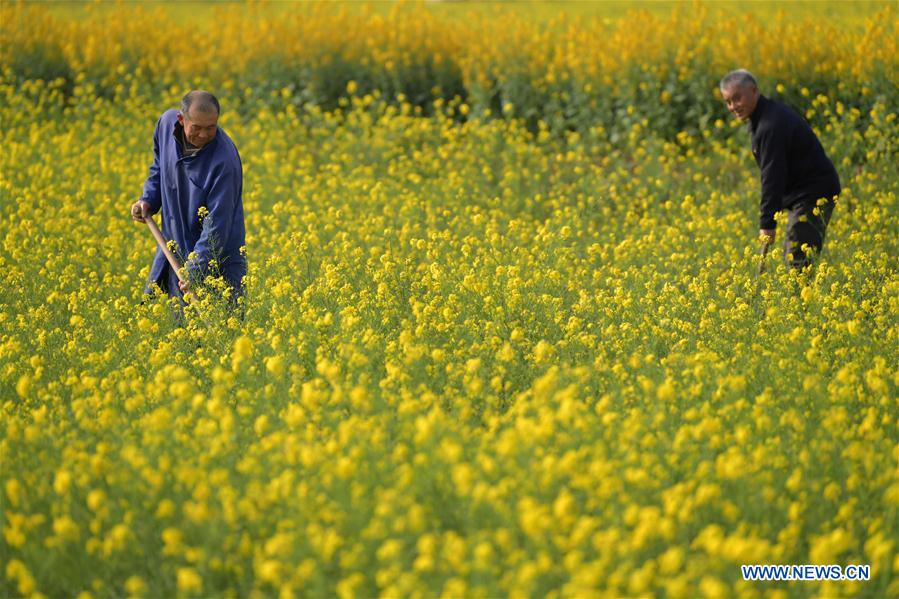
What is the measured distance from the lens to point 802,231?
7.18 m

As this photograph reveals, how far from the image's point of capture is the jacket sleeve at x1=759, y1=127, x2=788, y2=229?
6.97 meters

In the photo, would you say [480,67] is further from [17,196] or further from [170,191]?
[170,191]

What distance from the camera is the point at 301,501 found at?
3.70 m

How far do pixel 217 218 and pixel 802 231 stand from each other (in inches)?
154

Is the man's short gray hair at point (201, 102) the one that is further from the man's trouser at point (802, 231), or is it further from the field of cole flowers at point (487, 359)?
the man's trouser at point (802, 231)

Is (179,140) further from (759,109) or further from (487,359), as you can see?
(759,109)

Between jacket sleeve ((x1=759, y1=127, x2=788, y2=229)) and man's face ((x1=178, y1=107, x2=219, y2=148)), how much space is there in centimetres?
358

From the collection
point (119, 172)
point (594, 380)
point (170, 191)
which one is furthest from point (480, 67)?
point (594, 380)

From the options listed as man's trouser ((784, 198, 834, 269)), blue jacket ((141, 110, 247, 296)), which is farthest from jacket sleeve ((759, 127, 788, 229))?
blue jacket ((141, 110, 247, 296))

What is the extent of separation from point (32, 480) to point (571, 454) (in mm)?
2100

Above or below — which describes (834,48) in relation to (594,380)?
above

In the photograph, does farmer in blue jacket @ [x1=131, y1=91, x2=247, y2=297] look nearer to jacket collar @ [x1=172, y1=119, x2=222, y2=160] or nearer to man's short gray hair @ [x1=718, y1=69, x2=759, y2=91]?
jacket collar @ [x1=172, y1=119, x2=222, y2=160]

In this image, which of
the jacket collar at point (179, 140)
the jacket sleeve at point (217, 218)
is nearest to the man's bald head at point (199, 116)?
the jacket collar at point (179, 140)

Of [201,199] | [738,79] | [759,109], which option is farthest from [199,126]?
[759,109]
